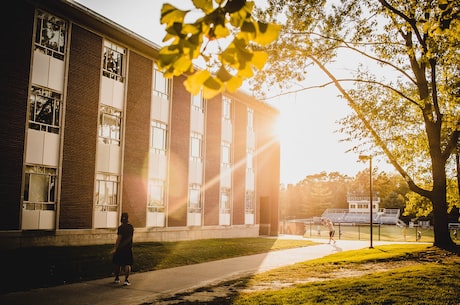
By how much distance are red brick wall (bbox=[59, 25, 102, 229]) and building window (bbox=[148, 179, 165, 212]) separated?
469 centimetres

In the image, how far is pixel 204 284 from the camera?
1144 centimetres

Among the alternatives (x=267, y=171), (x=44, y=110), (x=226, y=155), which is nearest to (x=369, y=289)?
(x=44, y=110)

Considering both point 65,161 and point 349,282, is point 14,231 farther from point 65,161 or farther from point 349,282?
point 349,282

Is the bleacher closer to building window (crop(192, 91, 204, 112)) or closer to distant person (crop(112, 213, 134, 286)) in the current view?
building window (crop(192, 91, 204, 112))

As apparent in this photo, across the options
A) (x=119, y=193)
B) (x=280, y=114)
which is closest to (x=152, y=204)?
(x=119, y=193)

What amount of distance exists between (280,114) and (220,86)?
1516 inches

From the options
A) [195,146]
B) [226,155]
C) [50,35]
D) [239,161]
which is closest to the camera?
[50,35]

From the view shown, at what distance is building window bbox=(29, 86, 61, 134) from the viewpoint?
59.7 ft

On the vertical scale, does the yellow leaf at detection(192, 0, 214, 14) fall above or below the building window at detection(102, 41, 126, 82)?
below

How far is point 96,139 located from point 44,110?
10.2 feet

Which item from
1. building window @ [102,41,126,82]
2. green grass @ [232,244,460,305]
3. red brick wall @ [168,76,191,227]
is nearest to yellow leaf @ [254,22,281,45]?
green grass @ [232,244,460,305]

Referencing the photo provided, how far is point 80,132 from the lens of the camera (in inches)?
797

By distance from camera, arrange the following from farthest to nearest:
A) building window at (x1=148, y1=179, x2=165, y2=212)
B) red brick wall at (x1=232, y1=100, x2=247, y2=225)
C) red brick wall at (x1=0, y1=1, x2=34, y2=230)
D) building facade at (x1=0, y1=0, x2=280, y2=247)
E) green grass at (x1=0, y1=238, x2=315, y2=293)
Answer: red brick wall at (x1=232, y1=100, x2=247, y2=225)
building window at (x1=148, y1=179, x2=165, y2=212)
building facade at (x1=0, y1=0, x2=280, y2=247)
red brick wall at (x1=0, y1=1, x2=34, y2=230)
green grass at (x1=0, y1=238, x2=315, y2=293)

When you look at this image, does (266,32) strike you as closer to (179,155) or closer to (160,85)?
(160,85)
